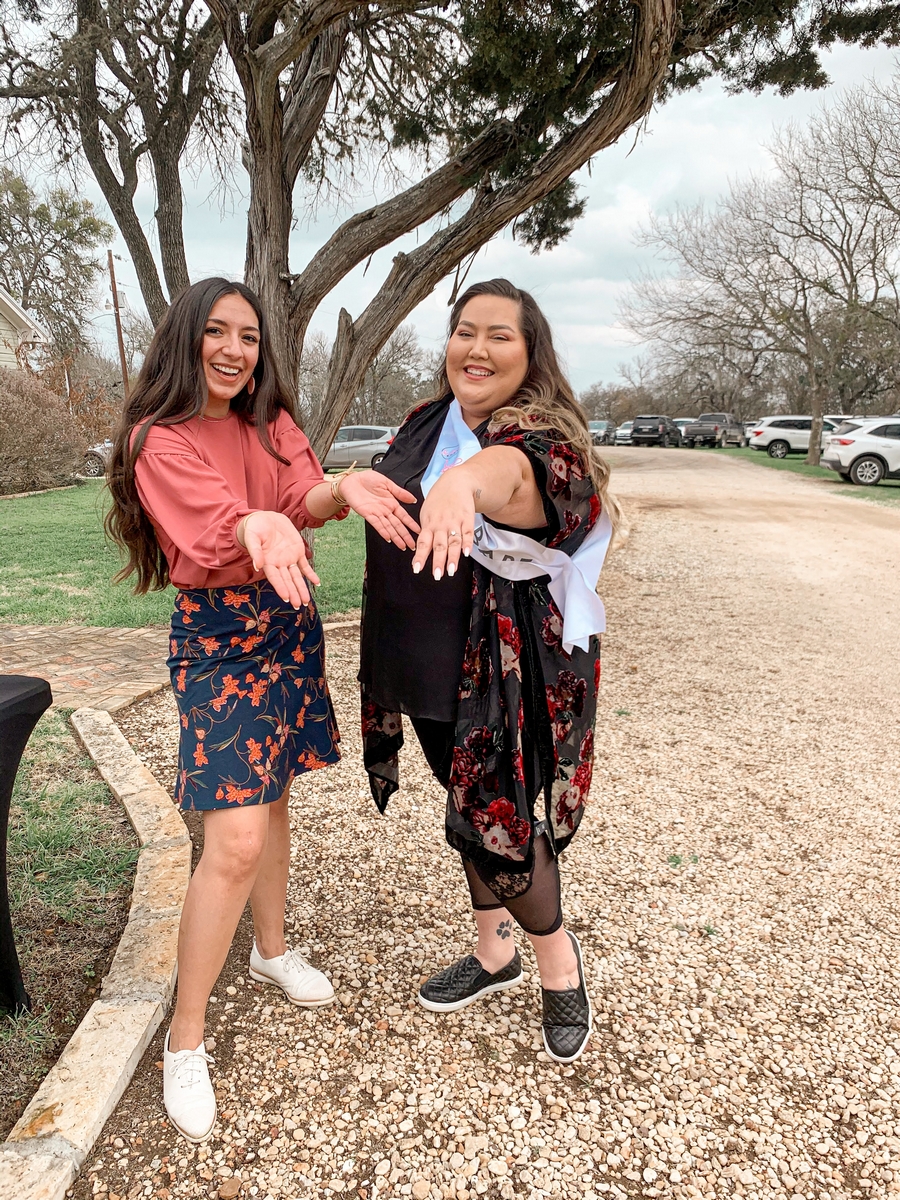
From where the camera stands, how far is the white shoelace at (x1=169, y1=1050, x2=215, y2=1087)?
185 centimetres

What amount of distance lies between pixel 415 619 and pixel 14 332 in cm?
2438

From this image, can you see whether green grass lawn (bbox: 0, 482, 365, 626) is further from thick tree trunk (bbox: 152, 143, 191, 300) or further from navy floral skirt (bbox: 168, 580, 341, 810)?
navy floral skirt (bbox: 168, 580, 341, 810)

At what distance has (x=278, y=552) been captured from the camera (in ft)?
4.75

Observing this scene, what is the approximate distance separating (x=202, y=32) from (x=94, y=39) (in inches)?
33.3

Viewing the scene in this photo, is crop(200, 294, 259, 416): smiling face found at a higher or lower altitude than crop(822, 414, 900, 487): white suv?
higher

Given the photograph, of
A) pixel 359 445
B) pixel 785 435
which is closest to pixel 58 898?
Answer: pixel 359 445

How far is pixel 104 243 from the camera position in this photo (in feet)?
91.1

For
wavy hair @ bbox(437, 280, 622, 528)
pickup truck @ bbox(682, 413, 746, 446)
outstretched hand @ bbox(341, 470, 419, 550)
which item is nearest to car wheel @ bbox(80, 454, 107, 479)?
wavy hair @ bbox(437, 280, 622, 528)

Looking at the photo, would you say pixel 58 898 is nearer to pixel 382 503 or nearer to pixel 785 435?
pixel 382 503

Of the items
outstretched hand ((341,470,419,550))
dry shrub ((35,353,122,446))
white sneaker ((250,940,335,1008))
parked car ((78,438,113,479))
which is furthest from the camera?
dry shrub ((35,353,122,446))

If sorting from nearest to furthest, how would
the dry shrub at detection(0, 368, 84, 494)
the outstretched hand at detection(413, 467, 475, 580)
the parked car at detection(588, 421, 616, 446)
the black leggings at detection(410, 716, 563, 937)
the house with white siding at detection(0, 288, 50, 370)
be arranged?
the outstretched hand at detection(413, 467, 475, 580)
the black leggings at detection(410, 716, 563, 937)
the dry shrub at detection(0, 368, 84, 494)
the house with white siding at detection(0, 288, 50, 370)
the parked car at detection(588, 421, 616, 446)

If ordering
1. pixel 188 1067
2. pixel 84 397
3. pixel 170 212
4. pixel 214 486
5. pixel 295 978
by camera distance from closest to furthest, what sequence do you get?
pixel 214 486 < pixel 188 1067 < pixel 295 978 < pixel 170 212 < pixel 84 397

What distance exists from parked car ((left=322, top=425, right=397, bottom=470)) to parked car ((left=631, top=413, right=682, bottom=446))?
65.0ft

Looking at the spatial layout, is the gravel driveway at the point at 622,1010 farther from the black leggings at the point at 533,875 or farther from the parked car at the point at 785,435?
the parked car at the point at 785,435
